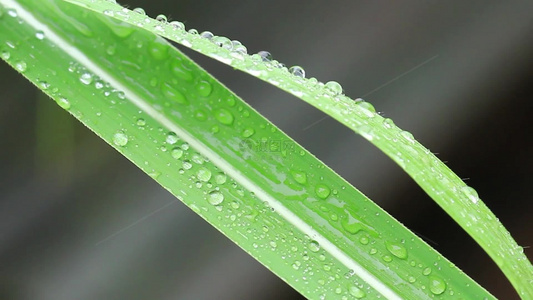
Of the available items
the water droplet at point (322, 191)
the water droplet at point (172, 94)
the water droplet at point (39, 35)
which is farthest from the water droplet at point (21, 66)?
the water droplet at point (322, 191)

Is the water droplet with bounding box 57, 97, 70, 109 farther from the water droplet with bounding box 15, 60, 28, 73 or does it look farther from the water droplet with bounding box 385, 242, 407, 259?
the water droplet with bounding box 385, 242, 407, 259

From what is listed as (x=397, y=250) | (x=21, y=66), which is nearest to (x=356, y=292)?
(x=397, y=250)

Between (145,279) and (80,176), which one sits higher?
(80,176)

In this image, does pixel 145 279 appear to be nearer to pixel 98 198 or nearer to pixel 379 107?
pixel 98 198

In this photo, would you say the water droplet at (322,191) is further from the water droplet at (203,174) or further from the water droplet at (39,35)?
the water droplet at (39,35)

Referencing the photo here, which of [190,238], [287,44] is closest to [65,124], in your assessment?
[190,238]
